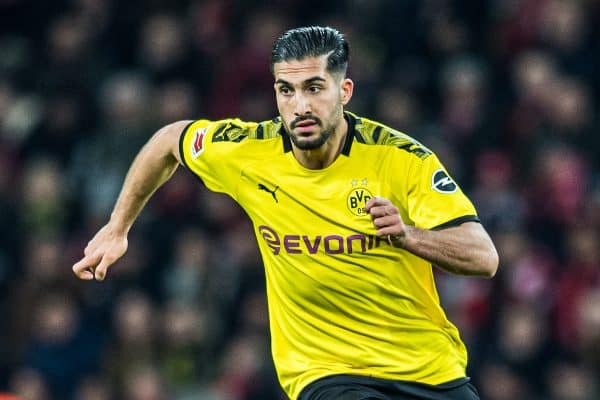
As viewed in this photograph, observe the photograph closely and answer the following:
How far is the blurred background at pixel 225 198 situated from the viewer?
401 inches

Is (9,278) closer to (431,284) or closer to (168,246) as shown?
(168,246)

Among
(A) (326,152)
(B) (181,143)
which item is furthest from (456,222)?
(B) (181,143)

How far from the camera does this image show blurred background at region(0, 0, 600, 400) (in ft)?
33.4

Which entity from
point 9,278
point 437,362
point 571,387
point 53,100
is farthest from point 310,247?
point 53,100

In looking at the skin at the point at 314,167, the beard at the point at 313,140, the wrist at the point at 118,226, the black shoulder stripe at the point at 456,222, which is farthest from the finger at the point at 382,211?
the wrist at the point at 118,226

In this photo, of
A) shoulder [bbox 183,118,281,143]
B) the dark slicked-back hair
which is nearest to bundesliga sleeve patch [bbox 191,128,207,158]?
shoulder [bbox 183,118,281,143]

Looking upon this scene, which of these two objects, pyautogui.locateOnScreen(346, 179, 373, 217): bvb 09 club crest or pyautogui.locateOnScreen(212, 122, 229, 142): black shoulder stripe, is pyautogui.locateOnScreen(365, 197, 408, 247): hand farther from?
pyautogui.locateOnScreen(212, 122, 229, 142): black shoulder stripe

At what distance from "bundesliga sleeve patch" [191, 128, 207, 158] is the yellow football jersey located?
35 cm

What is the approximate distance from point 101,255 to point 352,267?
45.2 inches

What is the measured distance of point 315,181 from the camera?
5824 mm

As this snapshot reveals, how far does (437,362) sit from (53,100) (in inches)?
293

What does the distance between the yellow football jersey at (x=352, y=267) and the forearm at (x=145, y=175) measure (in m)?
0.61

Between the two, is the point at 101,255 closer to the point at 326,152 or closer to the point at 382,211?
the point at 326,152

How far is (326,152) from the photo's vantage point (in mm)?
5805
